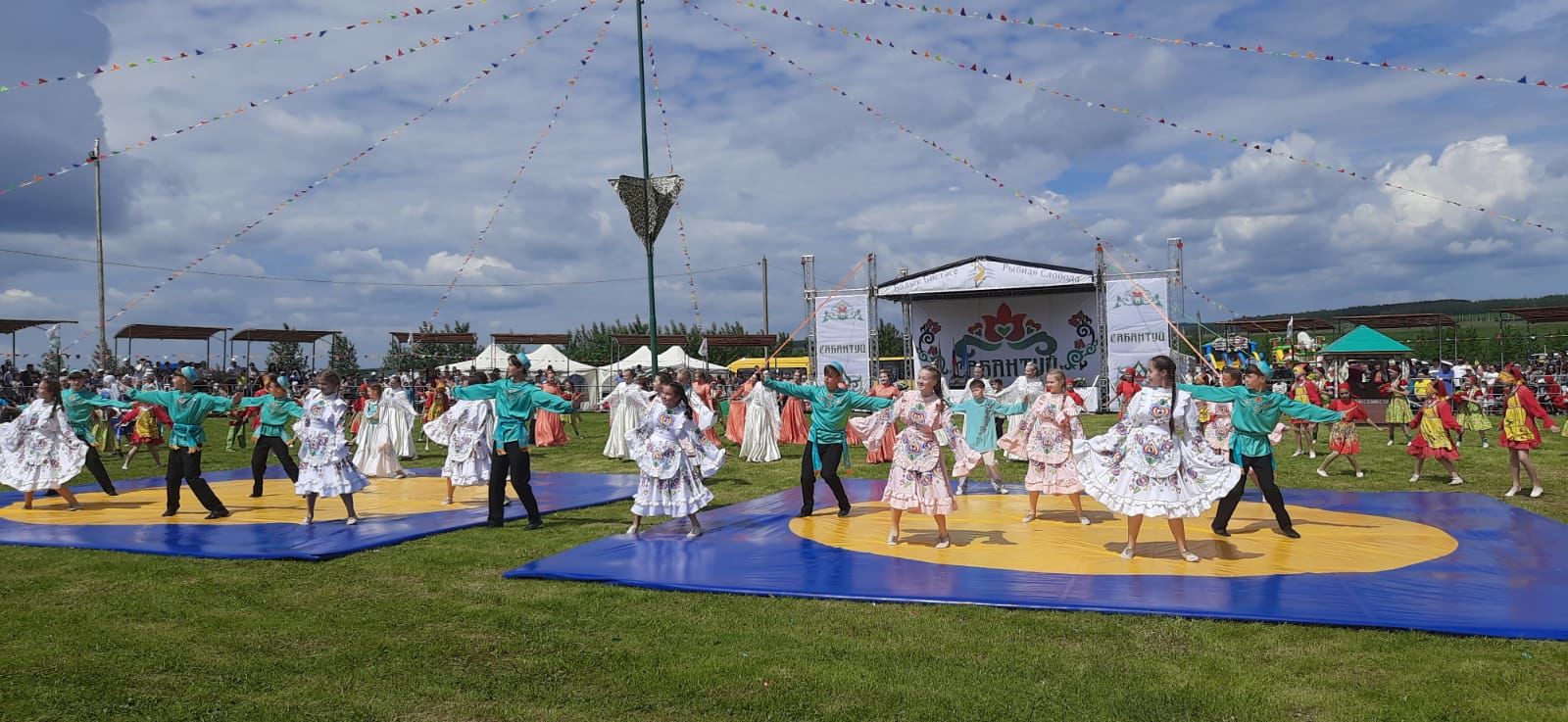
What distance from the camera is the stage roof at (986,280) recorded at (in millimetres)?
28844

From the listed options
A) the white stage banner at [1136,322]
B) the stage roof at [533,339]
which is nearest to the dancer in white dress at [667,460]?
the white stage banner at [1136,322]

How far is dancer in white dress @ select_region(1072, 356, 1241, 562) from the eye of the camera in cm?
771

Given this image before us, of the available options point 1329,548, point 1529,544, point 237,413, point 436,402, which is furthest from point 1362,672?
point 237,413

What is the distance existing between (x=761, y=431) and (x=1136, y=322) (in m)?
15.0

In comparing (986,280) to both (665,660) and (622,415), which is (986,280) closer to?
(622,415)

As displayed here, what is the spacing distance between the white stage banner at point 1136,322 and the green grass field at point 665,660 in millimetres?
22951

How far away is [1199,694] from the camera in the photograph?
16.0 ft

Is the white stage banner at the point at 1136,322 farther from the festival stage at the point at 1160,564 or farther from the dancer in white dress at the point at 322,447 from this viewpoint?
the dancer in white dress at the point at 322,447

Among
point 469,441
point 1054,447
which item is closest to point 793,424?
point 469,441

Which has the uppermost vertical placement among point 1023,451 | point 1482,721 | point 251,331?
point 251,331

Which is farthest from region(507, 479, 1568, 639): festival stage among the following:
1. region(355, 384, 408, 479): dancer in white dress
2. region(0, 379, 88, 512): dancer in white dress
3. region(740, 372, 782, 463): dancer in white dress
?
region(0, 379, 88, 512): dancer in white dress

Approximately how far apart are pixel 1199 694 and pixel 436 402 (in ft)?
57.1

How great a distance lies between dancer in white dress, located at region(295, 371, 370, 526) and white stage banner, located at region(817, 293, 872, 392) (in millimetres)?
21148

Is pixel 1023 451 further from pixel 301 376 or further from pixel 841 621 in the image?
pixel 301 376
